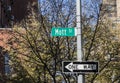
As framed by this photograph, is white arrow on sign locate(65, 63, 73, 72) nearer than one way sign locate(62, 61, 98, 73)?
No

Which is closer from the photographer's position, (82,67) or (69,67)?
(82,67)

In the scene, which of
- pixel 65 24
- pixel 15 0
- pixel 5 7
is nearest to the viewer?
pixel 65 24

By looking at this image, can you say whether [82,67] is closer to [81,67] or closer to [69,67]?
[81,67]

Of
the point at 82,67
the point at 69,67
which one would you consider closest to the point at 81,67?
the point at 82,67

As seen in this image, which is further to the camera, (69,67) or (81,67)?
(69,67)

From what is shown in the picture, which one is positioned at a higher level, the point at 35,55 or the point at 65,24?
the point at 65,24

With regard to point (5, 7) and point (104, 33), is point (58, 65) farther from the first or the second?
point (5, 7)

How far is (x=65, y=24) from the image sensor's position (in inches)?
977

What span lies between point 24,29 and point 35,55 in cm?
168

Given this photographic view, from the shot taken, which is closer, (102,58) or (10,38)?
(102,58)

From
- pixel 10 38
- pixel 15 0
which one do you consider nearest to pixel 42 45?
pixel 10 38

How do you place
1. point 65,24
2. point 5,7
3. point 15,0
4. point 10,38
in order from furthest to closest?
point 15,0, point 5,7, point 10,38, point 65,24

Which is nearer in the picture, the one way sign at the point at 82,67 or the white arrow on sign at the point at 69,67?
the one way sign at the point at 82,67

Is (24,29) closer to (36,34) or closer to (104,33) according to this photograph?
(36,34)
